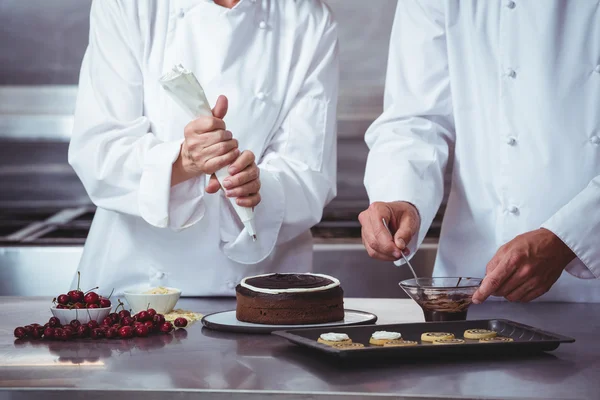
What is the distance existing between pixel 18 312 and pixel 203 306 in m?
0.36

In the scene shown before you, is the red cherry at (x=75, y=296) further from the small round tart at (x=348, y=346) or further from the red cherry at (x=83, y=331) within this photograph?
the small round tart at (x=348, y=346)

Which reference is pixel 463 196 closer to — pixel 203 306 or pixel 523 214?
pixel 523 214

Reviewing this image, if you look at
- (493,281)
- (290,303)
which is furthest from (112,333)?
(493,281)

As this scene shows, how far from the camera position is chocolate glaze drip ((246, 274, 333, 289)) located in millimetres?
1321

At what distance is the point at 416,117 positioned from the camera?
1856mm

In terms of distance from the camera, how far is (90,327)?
1.23 m

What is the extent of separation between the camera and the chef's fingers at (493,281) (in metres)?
1.23

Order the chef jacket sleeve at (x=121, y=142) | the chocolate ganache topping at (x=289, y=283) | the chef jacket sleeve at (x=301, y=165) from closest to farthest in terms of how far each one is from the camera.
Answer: the chocolate ganache topping at (x=289, y=283) → the chef jacket sleeve at (x=121, y=142) → the chef jacket sleeve at (x=301, y=165)

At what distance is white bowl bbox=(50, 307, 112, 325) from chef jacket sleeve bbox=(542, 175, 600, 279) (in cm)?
83

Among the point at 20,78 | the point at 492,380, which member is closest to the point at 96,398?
the point at 492,380

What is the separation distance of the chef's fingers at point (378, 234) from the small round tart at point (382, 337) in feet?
1.04

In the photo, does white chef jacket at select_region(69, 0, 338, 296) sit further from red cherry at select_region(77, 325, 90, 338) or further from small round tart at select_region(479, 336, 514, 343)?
small round tart at select_region(479, 336, 514, 343)

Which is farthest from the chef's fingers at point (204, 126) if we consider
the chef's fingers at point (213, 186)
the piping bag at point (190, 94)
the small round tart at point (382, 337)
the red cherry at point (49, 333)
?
the small round tart at point (382, 337)

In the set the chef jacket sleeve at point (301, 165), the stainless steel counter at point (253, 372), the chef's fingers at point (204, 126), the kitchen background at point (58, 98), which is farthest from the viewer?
the kitchen background at point (58, 98)
